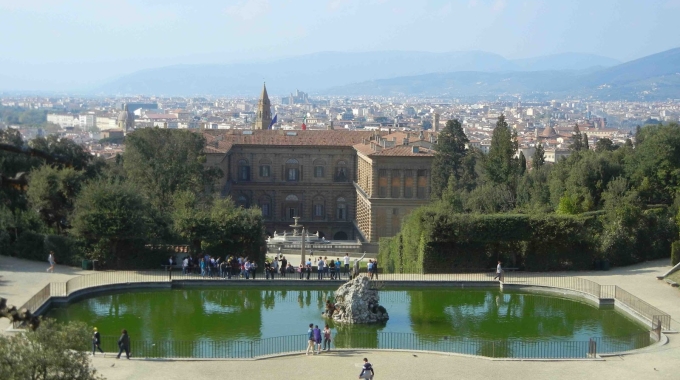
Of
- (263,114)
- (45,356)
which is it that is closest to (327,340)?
(45,356)

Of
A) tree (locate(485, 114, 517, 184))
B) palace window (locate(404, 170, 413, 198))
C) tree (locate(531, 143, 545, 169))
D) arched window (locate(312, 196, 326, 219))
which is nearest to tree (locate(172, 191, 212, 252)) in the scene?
tree (locate(485, 114, 517, 184))

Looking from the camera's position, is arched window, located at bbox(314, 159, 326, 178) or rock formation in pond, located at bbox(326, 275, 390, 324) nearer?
rock formation in pond, located at bbox(326, 275, 390, 324)

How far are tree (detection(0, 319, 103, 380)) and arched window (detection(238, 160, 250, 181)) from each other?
53.5 metres

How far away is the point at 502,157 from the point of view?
55188 mm

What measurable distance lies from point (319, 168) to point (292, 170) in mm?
1922

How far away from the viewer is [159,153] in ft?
157

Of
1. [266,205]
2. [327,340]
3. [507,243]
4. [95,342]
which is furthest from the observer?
[266,205]

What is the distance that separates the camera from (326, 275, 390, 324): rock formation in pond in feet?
87.4

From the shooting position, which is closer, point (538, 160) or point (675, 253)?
point (675, 253)

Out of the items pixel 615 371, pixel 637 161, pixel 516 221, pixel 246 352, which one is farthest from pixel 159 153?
pixel 615 371

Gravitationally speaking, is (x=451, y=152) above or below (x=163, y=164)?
below

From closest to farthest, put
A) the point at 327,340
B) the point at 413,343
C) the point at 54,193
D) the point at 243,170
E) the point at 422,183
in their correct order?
the point at 327,340 < the point at 413,343 < the point at 54,193 < the point at 422,183 < the point at 243,170

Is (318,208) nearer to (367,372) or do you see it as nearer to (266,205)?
(266,205)

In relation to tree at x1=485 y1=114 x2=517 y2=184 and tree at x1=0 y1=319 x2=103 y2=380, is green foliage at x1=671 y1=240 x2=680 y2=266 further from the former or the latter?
tree at x1=0 y1=319 x2=103 y2=380
